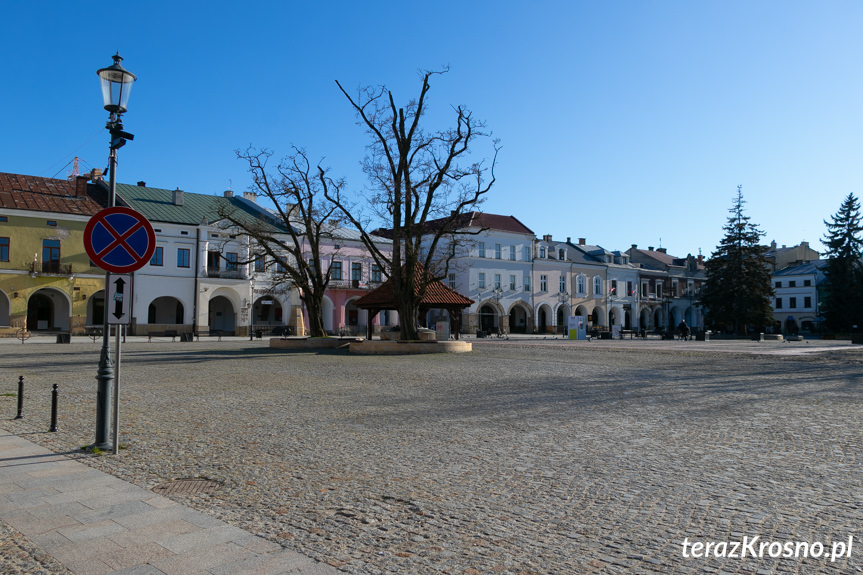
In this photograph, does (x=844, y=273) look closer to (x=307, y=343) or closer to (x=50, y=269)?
(x=307, y=343)

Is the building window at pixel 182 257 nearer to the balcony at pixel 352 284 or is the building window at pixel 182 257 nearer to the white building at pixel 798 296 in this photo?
the balcony at pixel 352 284

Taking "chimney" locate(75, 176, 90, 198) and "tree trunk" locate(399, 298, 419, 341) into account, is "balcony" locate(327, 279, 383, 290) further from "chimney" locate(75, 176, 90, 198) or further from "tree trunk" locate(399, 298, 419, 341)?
"tree trunk" locate(399, 298, 419, 341)

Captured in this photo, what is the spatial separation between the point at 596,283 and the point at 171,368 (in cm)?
6205

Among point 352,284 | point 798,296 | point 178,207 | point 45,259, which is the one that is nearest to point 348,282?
point 352,284

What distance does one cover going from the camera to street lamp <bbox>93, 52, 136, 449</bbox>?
23.8 feet

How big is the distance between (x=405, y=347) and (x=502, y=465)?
68.0ft

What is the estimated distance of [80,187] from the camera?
4816 cm

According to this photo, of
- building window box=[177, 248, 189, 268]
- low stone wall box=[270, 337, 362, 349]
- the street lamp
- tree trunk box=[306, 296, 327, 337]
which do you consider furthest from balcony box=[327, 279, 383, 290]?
the street lamp

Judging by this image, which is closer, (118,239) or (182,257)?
(118,239)

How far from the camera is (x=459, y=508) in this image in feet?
16.8

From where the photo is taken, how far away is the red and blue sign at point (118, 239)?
6.80 metres

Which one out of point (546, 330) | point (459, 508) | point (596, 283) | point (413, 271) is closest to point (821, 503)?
point (459, 508)

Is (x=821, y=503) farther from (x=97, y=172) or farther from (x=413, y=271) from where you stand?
(x=97, y=172)

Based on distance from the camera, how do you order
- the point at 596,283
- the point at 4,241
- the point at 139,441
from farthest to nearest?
1. the point at 596,283
2. the point at 4,241
3. the point at 139,441
